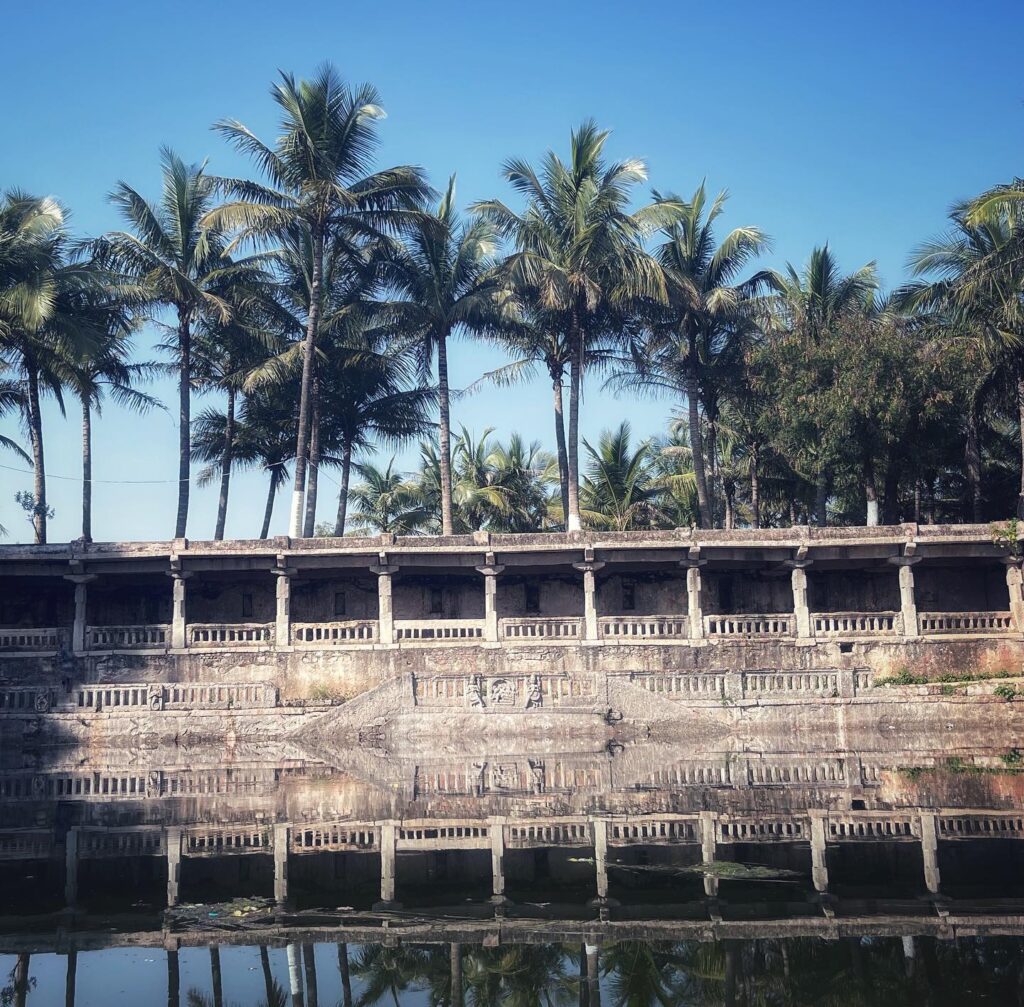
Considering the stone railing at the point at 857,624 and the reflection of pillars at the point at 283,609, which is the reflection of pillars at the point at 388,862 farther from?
the stone railing at the point at 857,624

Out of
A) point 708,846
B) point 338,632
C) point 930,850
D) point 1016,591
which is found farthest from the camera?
point 338,632

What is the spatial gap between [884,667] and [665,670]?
5697mm

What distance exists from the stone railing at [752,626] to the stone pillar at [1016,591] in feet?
18.8

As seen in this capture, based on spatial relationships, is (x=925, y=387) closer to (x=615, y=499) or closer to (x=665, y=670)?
(x=665, y=670)

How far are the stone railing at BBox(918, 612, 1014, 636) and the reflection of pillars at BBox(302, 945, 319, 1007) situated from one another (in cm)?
2187

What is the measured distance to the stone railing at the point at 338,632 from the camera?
2898cm

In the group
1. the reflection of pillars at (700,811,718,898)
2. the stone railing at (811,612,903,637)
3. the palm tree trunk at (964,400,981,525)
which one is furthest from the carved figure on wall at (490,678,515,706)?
the palm tree trunk at (964,400,981,525)

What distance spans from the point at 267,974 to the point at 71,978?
6.00 feet

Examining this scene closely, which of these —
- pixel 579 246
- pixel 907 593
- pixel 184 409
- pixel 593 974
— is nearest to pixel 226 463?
pixel 184 409

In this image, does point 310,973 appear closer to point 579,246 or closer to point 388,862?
point 388,862

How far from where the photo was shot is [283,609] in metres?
29.4

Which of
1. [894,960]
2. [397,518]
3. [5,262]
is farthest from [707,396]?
[894,960]

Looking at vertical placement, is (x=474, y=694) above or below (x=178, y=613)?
below

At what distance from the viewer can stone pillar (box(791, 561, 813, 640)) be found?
28.9 m
